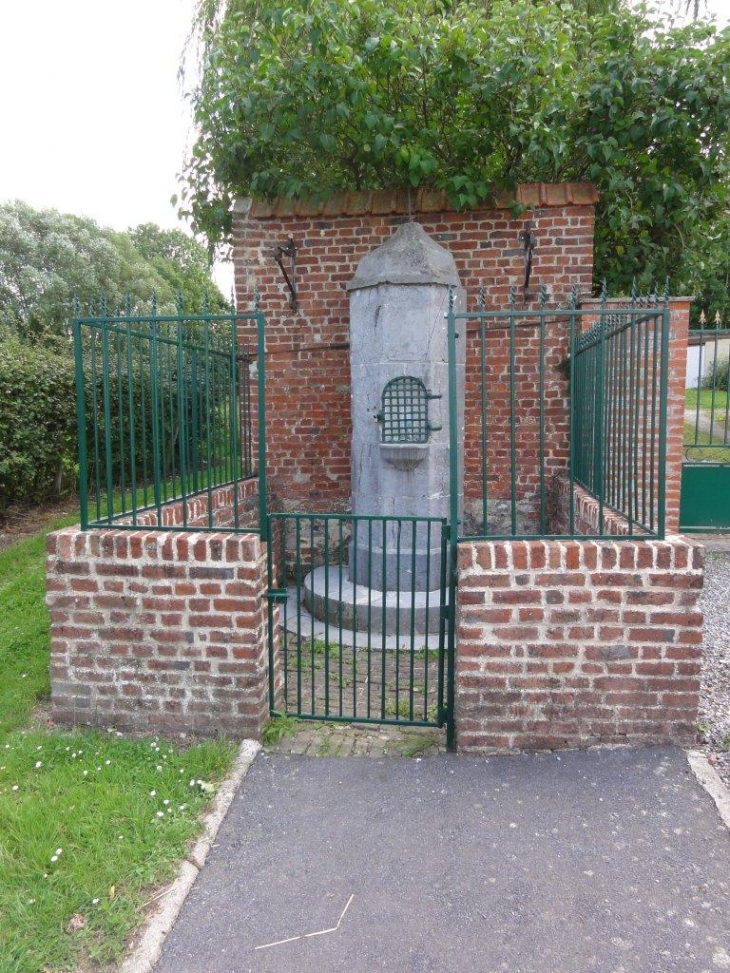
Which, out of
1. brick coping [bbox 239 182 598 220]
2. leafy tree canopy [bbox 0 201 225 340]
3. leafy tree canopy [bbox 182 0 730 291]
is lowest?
brick coping [bbox 239 182 598 220]

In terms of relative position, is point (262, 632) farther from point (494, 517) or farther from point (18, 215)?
point (18, 215)

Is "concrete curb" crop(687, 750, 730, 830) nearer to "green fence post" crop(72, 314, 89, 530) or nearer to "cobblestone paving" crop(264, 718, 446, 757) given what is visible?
"cobblestone paving" crop(264, 718, 446, 757)

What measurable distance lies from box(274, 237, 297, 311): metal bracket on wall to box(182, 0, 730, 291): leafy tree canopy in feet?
1.73

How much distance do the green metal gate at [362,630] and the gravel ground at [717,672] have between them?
1.34m

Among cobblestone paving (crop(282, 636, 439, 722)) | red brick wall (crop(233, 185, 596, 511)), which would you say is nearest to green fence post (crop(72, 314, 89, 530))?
cobblestone paving (crop(282, 636, 439, 722))

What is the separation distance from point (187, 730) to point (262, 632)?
0.65 m

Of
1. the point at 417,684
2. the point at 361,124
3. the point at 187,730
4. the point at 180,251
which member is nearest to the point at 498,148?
the point at 361,124

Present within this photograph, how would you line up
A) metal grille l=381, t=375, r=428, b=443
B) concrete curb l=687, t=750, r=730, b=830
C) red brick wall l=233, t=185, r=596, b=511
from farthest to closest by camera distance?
red brick wall l=233, t=185, r=596, b=511 → metal grille l=381, t=375, r=428, b=443 → concrete curb l=687, t=750, r=730, b=830

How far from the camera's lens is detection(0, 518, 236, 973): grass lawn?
2.18 m

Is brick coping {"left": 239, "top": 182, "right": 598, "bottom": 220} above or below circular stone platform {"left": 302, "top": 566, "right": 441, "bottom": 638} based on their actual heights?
above

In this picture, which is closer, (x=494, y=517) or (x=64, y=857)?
(x=64, y=857)

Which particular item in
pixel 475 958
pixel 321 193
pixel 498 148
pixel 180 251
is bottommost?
pixel 475 958

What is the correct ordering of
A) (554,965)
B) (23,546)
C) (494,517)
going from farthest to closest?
1. (23,546)
2. (494,517)
3. (554,965)

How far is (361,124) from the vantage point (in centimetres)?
572
